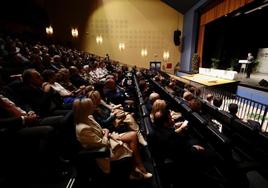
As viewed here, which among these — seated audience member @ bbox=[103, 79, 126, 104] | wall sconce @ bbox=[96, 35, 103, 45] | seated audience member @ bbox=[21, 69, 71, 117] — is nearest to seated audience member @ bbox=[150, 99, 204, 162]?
seated audience member @ bbox=[21, 69, 71, 117]

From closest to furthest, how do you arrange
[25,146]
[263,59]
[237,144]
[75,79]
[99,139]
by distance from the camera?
1. [25,146]
2. [99,139]
3. [237,144]
4. [75,79]
5. [263,59]

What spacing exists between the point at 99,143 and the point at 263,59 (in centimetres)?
1238

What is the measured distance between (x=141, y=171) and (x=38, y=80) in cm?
164

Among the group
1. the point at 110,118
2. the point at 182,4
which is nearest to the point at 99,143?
the point at 110,118

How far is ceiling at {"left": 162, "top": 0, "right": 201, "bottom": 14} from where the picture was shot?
34.1 ft

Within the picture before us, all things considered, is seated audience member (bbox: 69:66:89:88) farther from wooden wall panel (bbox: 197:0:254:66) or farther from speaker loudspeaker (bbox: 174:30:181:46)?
speaker loudspeaker (bbox: 174:30:181:46)

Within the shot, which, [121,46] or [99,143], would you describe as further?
[121,46]

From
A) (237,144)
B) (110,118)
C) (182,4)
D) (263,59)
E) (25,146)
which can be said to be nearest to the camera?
(25,146)

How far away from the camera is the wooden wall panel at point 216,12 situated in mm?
6647

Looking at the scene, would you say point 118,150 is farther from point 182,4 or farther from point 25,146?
point 182,4

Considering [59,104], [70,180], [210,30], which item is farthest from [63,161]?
[210,30]

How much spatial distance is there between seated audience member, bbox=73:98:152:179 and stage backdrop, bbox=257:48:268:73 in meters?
11.6

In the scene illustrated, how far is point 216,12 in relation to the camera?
821cm

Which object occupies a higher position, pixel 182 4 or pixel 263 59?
pixel 182 4
